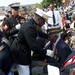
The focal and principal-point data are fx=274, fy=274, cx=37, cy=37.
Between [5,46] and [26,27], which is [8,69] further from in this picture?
[26,27]

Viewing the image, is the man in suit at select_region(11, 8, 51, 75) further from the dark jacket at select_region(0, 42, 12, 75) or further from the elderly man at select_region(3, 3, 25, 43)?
the elderly man at select_region(3, 3, 25, 43)

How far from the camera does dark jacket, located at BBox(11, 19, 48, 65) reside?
4.46 meters

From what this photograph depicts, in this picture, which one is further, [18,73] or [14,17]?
[14,17]

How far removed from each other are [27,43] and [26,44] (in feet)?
0.24

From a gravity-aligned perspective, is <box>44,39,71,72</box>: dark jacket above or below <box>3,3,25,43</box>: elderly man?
below

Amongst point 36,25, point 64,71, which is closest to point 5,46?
point 36,25

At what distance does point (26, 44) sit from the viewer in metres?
4.68

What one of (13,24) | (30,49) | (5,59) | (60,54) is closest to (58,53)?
(60,54)

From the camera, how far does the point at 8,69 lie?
4.67m

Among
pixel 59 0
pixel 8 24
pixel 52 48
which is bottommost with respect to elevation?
pixel 59 0

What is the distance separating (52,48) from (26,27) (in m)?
0.82

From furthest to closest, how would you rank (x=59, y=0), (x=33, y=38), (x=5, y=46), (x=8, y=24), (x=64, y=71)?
(x=59, y=0)
(x=8, y=24)
(x=5, y=46)
(x=33, y=38)
(x=64, y=71)

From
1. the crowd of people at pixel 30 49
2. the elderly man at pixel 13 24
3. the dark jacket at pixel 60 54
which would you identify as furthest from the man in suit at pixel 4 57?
the dark jacket at pixel 60 54

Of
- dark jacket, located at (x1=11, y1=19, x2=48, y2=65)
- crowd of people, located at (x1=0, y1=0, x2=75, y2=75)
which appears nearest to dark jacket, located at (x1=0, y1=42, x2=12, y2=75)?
crowd of people, located at (x1=0, y1=0, x2=75, y2=75)
